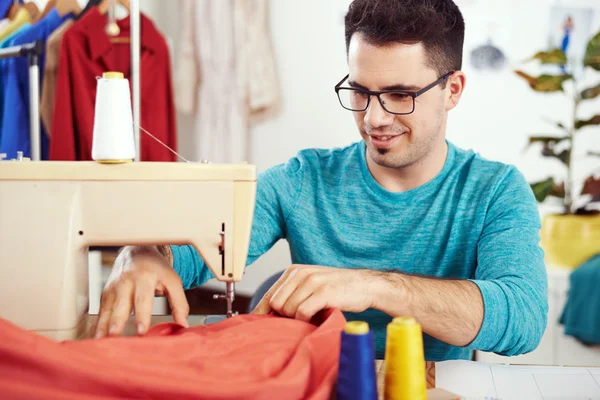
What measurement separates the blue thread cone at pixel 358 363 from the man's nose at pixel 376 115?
78 centimetres

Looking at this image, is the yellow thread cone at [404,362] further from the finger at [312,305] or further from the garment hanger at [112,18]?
the garment hanger at [112,18]

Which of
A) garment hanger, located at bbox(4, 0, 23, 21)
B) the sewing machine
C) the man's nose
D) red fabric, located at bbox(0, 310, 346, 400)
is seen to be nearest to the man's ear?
the man's nose

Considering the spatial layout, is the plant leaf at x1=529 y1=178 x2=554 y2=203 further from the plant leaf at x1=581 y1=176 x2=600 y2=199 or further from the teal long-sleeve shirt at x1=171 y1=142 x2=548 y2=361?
the teal long-sleeve shirt at x1=171 y1=142 x2=548 y2=361

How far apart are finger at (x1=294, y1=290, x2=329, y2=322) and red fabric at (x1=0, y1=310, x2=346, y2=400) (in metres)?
0.04

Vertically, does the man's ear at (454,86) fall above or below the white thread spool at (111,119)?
above

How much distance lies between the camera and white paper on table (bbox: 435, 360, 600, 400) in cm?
110

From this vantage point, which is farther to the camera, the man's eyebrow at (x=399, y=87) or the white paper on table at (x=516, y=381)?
the man's eyebrow at (x=399, y=87)

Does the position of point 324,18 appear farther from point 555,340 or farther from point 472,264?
point 472,264

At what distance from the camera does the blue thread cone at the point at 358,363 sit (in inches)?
33.4

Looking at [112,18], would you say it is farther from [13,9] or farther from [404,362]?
[404,362]

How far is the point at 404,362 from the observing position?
0.90 metres

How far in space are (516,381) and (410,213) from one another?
23.9 inches

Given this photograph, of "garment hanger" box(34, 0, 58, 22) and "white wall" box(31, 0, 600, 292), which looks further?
"white wall" box(31, 0, 600, 292)

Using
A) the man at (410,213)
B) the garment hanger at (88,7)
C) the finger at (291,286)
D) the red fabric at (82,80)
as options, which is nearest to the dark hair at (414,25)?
the man at (410,213)
